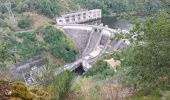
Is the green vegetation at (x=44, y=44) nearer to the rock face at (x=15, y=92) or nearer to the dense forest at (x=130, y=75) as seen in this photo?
the dense forest at (x=130, y=75)

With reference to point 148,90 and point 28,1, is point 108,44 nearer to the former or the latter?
point 28,1

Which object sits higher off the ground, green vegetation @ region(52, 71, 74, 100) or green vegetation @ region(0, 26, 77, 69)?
green vegetation @ region(52, 71, 74, 100)

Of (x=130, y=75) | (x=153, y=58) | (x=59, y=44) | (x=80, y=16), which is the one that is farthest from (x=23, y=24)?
(x=153, y=58)

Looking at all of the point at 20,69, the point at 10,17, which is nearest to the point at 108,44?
the point at 20,69

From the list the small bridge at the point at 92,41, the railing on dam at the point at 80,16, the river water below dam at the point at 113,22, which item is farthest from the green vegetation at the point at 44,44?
the river water below dam at the point at 113,22

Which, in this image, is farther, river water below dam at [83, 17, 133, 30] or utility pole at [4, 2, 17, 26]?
river water below dam at [83, 17, 133, 30]

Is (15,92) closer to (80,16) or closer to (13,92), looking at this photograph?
(13,92)

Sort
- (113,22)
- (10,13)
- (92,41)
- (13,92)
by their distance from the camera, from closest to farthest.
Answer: (13,92) → (92,41) → (10,13) → (113,22)

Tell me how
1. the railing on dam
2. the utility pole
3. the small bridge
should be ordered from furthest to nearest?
the railing on dam
the utility pole
the small bridge

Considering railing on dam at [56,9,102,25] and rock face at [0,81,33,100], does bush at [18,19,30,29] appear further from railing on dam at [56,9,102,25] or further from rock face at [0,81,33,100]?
rock face at [0,81,33,100]

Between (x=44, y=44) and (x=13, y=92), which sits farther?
(x=44, y=44)

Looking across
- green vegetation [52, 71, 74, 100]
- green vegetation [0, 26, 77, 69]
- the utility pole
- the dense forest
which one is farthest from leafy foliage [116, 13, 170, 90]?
the utility pole
